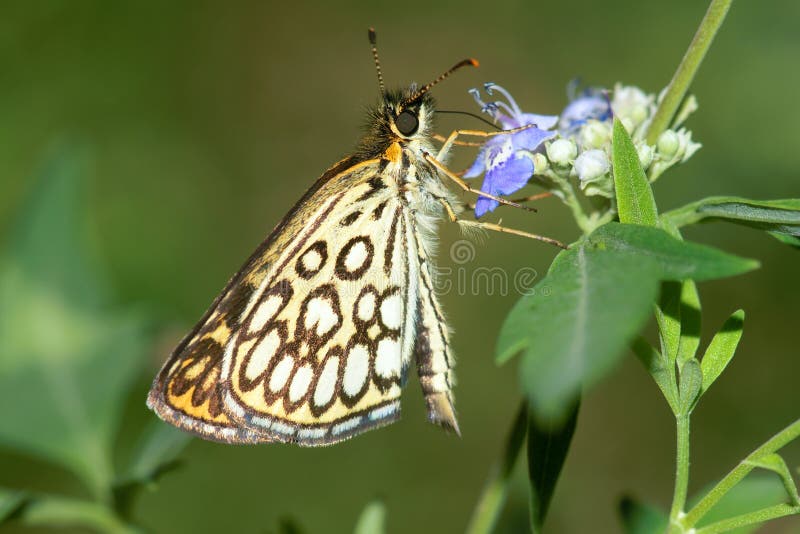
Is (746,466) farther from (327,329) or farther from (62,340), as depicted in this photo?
(62,340)

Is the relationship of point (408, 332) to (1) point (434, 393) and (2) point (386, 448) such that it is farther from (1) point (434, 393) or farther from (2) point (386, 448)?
(2) point (386, 448)

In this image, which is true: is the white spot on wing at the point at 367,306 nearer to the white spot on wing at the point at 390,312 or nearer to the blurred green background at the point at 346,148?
the white spot on wing at the point at 390,312

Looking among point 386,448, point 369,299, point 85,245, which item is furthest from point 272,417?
point 386,448

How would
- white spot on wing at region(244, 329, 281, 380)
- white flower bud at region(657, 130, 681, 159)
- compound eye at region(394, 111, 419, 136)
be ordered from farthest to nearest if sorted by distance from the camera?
compound eye at region(394, 111, 419, 136)
white spot on wing at region(244, 329, 281, 380)
white flower bud at region(657, 130, 681, 159)

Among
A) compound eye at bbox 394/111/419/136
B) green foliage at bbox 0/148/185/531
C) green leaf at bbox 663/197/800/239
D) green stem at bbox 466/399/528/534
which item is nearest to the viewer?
green leaf at bbox 663/197/800/239

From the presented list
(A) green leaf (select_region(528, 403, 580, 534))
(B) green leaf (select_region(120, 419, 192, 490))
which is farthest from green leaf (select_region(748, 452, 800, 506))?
(B) green leaf (select_region(120, 419, 192, 490))

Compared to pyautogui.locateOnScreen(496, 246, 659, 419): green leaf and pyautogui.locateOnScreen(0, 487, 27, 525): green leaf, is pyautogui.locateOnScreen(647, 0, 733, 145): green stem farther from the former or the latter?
pyautogui.locateOnScreen(0, 487, 27, 525): green leaf

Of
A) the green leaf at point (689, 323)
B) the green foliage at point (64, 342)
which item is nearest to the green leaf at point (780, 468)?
the green leaf at point (689, 323)

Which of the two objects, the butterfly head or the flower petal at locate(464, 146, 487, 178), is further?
the butterfly head
